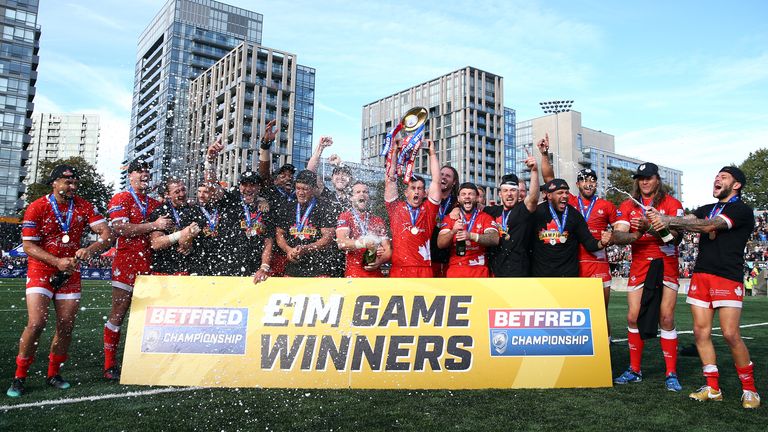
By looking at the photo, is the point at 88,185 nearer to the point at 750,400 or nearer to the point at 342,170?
the point at 342,170

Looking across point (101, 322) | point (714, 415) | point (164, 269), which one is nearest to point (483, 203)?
point (714, 415)

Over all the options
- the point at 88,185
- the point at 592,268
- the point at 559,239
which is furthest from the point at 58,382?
the point at 88,185

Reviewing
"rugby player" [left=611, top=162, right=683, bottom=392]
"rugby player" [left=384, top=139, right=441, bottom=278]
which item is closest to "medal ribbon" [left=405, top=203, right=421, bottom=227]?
"rugby player" [left=384, top=139, right=441, bottom=278]

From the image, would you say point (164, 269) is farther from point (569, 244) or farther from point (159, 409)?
point (569, 244)

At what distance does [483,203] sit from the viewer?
7.48 m

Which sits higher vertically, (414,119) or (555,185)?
(414,119)

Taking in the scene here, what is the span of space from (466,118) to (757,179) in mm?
46540

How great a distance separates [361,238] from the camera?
20.7ft

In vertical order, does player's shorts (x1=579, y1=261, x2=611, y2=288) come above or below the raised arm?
below

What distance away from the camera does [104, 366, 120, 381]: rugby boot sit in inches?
234

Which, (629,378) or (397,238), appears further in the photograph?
(397,238)

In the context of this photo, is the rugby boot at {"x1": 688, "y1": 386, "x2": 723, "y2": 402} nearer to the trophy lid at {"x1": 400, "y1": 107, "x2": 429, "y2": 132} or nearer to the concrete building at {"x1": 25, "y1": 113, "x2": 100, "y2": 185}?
the trophy lid at {"x1": 400, "y1": 107, "x2": 429, "y2": 132}

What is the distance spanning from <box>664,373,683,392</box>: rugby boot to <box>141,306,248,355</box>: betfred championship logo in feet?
15.4

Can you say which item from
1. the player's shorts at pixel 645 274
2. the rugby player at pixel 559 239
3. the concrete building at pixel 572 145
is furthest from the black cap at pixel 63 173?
the concrete building at pixel 572 145
